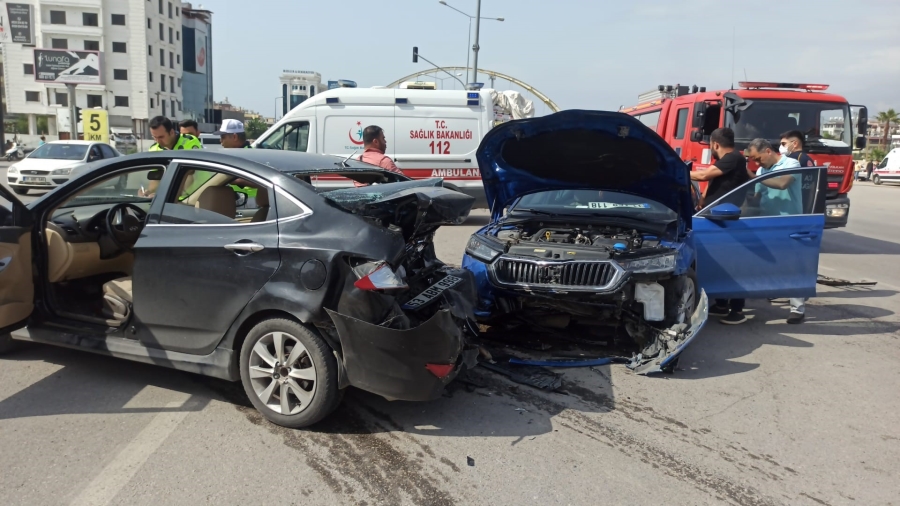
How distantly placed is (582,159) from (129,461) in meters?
4.07

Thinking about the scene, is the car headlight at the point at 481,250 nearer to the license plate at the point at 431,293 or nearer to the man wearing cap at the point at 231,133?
the license plate at the point at 431,293

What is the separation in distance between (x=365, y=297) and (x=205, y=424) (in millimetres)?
1223

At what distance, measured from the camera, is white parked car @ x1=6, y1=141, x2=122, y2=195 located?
1648 cm

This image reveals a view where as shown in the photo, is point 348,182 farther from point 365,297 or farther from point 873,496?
point 873,496

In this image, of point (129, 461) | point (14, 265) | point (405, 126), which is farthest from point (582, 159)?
point (405, 126)

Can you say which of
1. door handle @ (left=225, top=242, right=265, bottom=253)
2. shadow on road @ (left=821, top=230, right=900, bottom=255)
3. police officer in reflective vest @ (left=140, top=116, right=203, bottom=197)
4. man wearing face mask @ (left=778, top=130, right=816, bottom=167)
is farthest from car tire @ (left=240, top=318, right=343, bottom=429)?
shadow on road @ (left=821, top=230, right=900, bottom=255)

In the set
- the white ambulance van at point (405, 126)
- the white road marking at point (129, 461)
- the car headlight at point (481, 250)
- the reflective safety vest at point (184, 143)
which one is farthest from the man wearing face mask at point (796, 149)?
the white road marking at point (129, 461)

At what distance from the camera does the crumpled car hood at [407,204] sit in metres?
3.89

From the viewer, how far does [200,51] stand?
90250 millimetres

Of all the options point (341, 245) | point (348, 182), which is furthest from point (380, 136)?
point (341, 245)

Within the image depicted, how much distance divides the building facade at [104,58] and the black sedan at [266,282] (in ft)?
225

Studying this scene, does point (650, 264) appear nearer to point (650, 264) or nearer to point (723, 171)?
point (650, 264)

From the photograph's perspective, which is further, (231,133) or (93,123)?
(93,123)

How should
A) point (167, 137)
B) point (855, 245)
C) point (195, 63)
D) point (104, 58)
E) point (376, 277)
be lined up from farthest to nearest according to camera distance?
point (195, 63), point (104, 58), point (855, 245), point (167, 137), point (376, 277)
